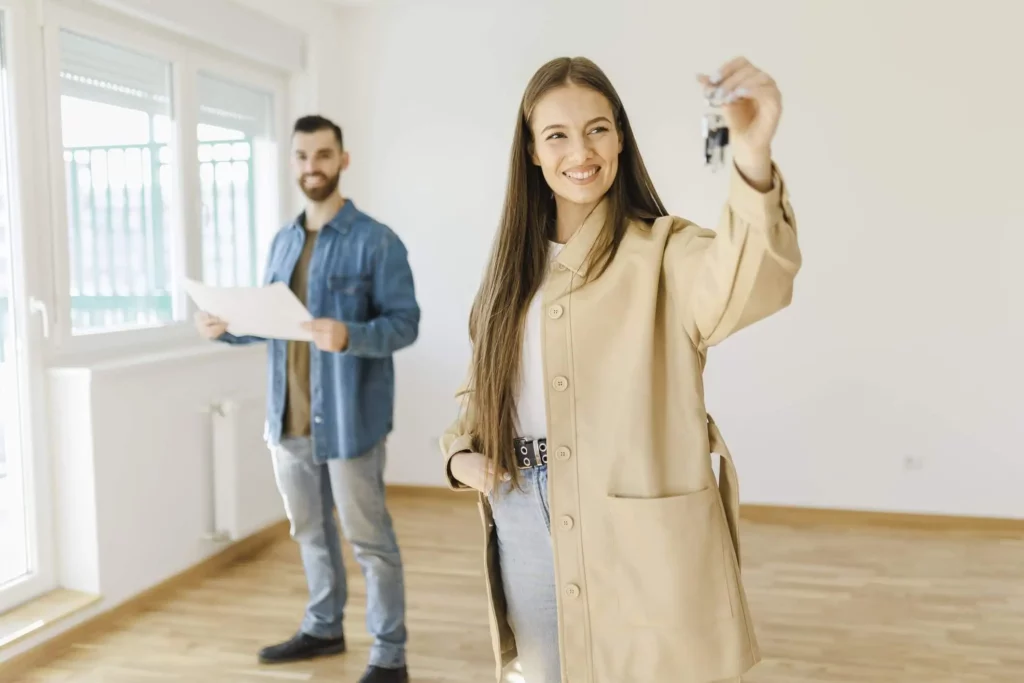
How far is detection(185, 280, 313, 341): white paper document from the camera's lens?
7.08 ft

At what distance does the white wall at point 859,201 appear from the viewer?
3.64 metres

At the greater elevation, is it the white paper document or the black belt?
the white paper document

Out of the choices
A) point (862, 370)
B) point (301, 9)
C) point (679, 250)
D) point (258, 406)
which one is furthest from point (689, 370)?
point (301, 9)

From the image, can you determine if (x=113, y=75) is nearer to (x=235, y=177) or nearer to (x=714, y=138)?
(x=235, y=177)

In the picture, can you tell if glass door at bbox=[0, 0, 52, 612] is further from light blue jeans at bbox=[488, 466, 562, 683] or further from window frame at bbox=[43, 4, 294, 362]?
light blue jeans at bbox=[488, 466, 562, 683]

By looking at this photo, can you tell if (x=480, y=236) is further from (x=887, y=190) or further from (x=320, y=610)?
(x=320, y=610)

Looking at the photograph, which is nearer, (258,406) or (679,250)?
(679,250)

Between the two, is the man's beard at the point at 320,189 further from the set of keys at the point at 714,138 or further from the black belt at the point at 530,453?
the set of keys at the point at 714,138

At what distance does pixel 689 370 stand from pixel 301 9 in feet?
11.2

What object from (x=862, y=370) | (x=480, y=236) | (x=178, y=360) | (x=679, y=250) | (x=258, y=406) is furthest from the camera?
(x=480, y=236)

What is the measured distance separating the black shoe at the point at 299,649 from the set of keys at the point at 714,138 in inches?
97.7

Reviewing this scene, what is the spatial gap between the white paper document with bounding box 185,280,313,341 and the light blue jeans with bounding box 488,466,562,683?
1013mm

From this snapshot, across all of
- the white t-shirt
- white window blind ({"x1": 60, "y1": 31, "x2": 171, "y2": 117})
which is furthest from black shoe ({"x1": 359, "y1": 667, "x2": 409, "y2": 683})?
white window blind ({"x1": 60, "y1": 31, "x2": 171, "y2": 117})

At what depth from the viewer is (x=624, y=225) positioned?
3.95 feet
